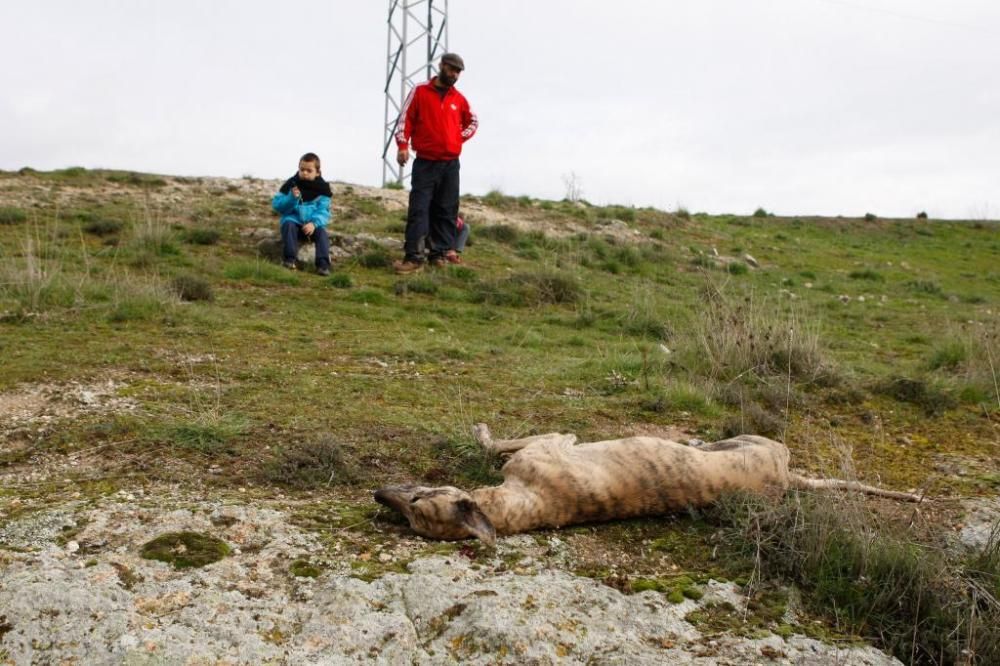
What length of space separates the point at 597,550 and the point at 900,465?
7.16 ft

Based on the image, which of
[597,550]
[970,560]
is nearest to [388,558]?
[597,550]

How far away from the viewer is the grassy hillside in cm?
406

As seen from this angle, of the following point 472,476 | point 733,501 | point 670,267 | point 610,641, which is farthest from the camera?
point 670,267

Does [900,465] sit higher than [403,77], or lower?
lower

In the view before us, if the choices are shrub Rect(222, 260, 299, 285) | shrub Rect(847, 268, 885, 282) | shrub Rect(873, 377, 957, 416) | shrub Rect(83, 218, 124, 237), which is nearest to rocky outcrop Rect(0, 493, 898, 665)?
shrub Rect(873, 377, 957, 416)

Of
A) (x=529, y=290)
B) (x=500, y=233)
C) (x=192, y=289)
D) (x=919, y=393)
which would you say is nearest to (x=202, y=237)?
(x=192, y=289)

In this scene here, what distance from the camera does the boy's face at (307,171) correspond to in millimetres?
9797

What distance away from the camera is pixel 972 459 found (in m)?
4.94

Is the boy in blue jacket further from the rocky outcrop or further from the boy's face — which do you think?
the rocky outcrop

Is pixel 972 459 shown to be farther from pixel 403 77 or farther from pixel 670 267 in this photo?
pixel 403 77

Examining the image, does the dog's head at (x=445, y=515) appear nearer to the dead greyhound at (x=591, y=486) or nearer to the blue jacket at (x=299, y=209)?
the dead greyhound at (x=591, y=486)

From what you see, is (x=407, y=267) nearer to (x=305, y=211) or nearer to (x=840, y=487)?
(x=305, y=211)

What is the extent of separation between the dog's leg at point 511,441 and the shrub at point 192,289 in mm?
4431

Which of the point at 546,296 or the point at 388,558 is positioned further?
the point at 546,296
